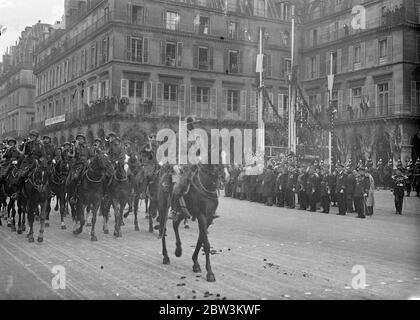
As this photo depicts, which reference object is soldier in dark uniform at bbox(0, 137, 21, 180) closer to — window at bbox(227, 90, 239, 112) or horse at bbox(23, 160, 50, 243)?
horse at bbox(23, 160, 50, 243)

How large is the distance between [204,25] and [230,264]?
510 centimetres

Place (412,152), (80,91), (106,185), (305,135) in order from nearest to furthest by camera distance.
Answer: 1. (80,91)
2. (106,185)
3. (305,135)
4. (412,152)

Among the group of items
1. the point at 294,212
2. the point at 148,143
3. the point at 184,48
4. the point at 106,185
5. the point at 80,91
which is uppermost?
the point at 184,48

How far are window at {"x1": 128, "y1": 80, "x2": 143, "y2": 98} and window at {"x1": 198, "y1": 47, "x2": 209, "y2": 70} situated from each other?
56.2 inches

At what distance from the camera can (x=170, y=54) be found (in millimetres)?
10086

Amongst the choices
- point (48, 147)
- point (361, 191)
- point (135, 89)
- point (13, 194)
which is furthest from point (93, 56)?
point (361, 191)

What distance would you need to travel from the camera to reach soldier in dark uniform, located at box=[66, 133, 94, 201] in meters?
12.6

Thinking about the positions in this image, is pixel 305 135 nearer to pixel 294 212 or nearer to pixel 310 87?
pixel 310 87

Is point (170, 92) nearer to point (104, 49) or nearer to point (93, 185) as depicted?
point (104, 49)

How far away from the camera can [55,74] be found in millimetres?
12422

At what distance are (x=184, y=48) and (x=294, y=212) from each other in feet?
37.1

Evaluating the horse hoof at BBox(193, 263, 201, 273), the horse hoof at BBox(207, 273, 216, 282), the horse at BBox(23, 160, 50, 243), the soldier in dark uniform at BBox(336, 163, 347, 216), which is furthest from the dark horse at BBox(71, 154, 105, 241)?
the soldier in dark uniform at BBox(336, 163, 347, 216)

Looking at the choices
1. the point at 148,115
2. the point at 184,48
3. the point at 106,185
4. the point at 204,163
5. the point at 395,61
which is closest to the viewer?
the point at 204,163

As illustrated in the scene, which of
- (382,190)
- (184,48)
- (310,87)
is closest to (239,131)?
(184,48)
